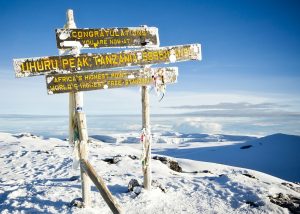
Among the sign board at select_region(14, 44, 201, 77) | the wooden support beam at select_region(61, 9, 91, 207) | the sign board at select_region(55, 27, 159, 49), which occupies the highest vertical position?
the sign board at select_region(55, 27, 159, 49)

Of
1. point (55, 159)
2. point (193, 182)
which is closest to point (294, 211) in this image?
point (193, 182)

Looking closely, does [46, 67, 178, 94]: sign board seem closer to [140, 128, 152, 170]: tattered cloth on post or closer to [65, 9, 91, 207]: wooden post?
[65, 9, 91, 207]: wooden post

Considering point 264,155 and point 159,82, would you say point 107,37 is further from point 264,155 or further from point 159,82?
point 264,155

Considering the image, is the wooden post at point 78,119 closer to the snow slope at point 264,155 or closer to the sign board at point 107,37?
the sign board at point 107,37

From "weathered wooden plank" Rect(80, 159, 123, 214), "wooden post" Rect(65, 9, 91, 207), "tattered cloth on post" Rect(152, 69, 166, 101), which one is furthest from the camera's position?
"tattered cloth on post" Rect(152, 69, 166, 101)

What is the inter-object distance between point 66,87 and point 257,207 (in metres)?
5.59

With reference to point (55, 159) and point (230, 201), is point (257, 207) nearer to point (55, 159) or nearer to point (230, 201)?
point (230, 201)

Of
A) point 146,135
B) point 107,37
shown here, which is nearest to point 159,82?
point 146,135

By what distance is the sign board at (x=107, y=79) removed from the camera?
6.75 meters

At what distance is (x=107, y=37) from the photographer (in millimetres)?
7344

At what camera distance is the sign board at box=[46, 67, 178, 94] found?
6.75 metres

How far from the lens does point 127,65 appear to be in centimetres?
756

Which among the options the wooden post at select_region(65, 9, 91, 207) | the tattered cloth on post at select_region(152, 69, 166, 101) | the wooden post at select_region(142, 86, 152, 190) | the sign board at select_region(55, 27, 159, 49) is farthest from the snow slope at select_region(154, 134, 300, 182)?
the wooden post at select_region(65, 9, 91, 207)

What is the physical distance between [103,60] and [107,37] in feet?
1.90
